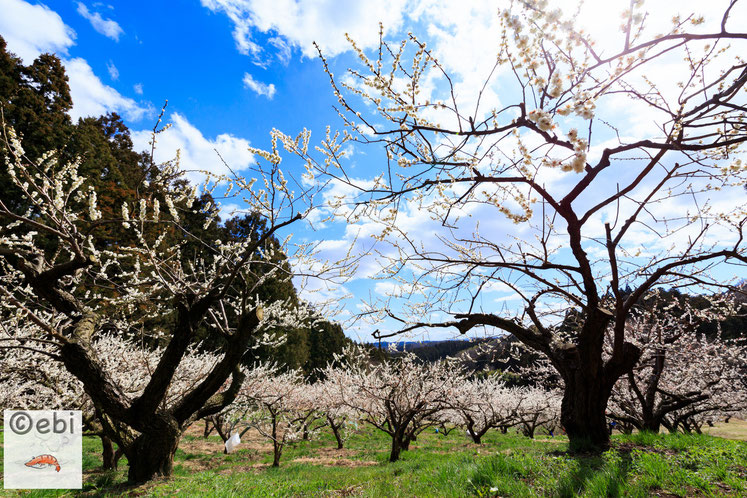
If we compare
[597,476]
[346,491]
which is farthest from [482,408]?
[597,476]

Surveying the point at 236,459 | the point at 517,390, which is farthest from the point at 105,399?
the point at 517,390

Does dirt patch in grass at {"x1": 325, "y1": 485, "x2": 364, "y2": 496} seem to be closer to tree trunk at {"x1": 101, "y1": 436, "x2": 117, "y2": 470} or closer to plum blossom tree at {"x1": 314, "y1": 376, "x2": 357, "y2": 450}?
tree trunk at {"x1": 101, "y1": 436, "x2": 117, "y2": 470}

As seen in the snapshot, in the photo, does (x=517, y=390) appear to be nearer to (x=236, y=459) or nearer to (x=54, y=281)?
(x=236, y=459)

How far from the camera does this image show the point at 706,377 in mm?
13227

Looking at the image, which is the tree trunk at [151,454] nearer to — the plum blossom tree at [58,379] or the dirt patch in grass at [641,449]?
the plum blossom tree at [58,379]

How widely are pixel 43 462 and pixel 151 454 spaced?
419 centimetres

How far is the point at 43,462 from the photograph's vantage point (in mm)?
7277

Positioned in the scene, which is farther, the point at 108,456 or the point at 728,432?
the point at 728,432

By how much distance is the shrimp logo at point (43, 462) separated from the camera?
7.02 m

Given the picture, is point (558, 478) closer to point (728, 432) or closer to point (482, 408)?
point (482, 408)

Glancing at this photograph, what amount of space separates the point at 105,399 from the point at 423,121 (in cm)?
564

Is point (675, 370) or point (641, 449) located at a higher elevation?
point (641, 449)

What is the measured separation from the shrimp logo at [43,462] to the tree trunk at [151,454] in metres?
3.26

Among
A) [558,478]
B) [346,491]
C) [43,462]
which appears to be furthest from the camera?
[43,462]
